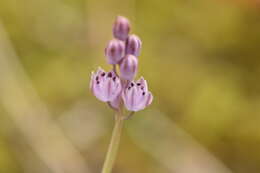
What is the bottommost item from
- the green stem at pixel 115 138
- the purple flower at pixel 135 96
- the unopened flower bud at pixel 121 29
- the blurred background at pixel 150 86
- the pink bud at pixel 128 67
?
the blurred background at pixel 150 86

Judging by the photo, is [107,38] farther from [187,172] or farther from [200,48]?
[187,172]

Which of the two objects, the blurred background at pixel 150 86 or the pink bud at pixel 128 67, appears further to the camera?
the blurred background at pixel 150 86

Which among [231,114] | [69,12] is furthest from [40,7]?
[231,114]

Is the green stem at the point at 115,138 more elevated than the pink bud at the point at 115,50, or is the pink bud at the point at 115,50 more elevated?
the pink bud at the point at 115,50

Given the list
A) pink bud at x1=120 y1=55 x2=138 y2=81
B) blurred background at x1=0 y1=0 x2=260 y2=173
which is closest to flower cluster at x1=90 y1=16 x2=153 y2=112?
pink bud at x1=120 y1=55 x2=138 y2=81

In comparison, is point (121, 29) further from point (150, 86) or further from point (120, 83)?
point (150, 86)

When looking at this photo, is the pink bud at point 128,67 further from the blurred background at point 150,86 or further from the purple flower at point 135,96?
the blurred background at point 150,86

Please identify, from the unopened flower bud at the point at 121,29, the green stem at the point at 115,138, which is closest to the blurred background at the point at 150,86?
the green stem at the point at 115,138
